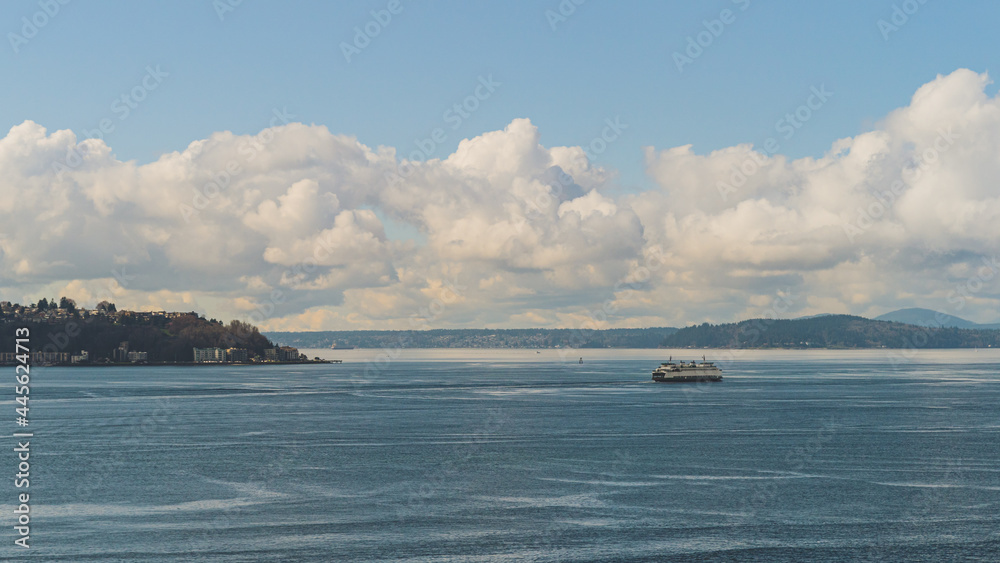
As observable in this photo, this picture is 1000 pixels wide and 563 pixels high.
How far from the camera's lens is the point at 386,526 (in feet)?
167

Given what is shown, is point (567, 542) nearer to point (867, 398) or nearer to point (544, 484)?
point (544, 484)

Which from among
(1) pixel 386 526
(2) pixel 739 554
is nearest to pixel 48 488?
(1) pixel 386 526

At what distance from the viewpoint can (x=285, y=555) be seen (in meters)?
44.4

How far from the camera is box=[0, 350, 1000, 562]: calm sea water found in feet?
153

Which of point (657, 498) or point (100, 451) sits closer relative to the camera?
point (657, 498)

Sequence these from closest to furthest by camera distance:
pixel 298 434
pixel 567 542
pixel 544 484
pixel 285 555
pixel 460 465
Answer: pixel 285 555 → pixel 567 542 → pixel 544 484 → pixel 460 465 → pixel 298 434

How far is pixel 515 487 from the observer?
63.5 meters

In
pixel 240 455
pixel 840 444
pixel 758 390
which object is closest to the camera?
pixel 240 455

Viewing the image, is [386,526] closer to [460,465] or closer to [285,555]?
[285,555]

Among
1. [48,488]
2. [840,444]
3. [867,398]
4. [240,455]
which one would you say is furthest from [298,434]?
[867,398]

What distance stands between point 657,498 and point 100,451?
53.6m

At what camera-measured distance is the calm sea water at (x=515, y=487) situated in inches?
1842

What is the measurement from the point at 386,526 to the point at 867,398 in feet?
419

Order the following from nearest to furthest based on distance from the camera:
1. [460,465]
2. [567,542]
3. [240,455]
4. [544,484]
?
[567,542], [544,484], [460,465], [240,455]
